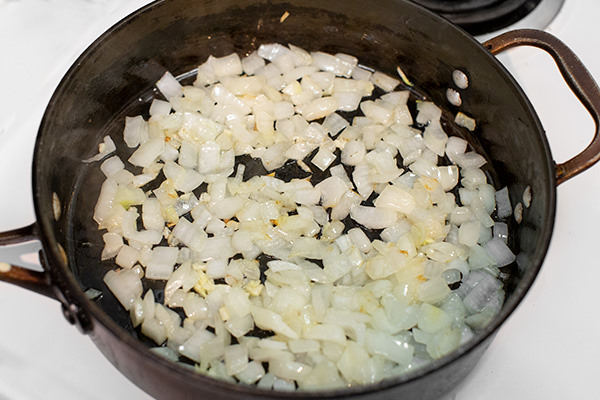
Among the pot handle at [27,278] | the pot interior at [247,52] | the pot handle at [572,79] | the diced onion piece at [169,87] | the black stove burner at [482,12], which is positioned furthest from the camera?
the black stove burner at [482,12]

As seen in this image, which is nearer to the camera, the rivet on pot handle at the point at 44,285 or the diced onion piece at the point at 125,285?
the rivet on pot handle at the point at 44,285

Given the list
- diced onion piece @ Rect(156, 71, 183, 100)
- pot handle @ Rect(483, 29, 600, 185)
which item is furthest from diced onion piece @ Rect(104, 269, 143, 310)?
pot handle @ Rect(483, 29, 600, 185)

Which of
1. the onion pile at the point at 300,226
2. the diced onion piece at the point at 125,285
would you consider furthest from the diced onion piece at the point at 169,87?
the diced onion piece at the point at 125,285

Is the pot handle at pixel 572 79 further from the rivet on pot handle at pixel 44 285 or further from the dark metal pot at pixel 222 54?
the rivet on pot handle at pixel 44 285

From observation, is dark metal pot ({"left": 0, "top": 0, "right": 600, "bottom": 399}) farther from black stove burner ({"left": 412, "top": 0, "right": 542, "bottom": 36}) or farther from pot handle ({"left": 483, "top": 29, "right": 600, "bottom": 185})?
black stove burner ({"left": 412, "top": 0, "right": 542, "bottom": 36})

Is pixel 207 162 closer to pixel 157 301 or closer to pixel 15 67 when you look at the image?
pixel 157 301

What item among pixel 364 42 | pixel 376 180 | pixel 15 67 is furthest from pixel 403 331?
pixel 15 67

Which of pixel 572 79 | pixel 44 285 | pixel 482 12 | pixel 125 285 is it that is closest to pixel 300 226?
pixel 125 285

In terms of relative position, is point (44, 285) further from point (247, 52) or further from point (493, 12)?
point (493, 12)
